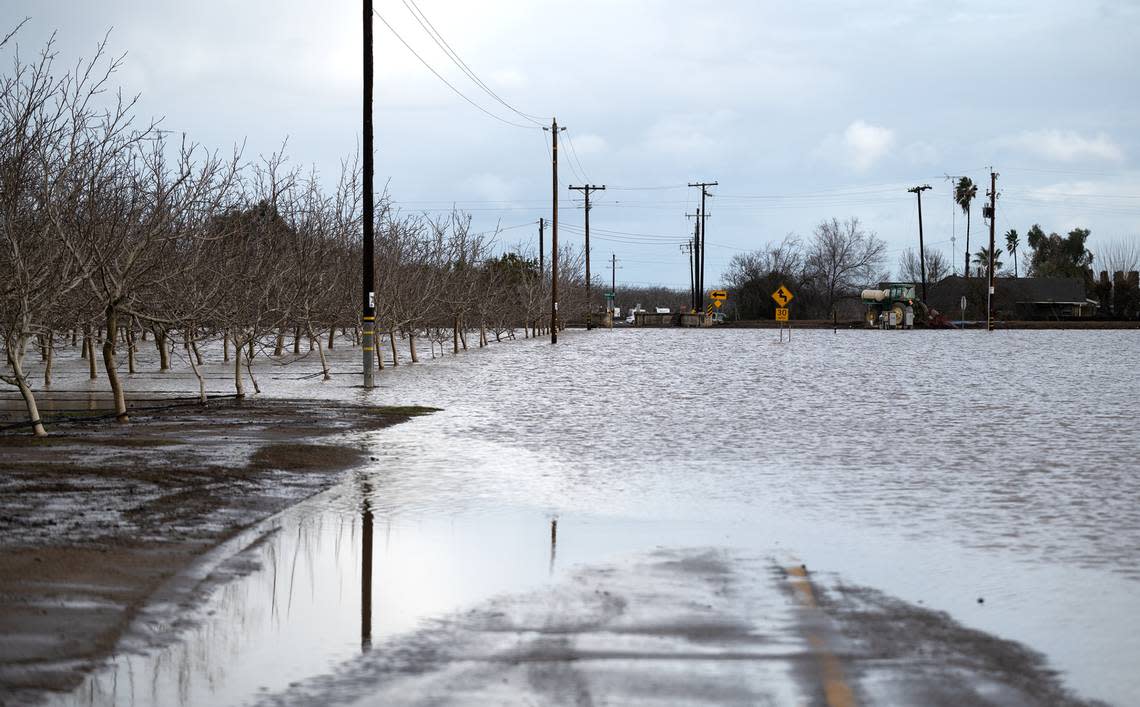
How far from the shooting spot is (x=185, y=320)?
968 inches

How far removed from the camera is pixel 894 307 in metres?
113

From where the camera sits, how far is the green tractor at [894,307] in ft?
365

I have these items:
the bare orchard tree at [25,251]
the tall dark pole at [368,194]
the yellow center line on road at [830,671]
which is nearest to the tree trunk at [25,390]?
the bare orchard tree at [25,251]

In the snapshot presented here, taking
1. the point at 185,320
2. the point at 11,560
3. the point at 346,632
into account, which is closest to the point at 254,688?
the point at 346,632

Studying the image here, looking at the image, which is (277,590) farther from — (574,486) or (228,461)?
(228,461)

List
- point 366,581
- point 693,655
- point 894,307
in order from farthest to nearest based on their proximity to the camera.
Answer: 1. point 894,307
2. point 366,581
3. point 693,655

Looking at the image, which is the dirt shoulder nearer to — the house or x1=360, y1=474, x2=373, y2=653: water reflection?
x1=360, y1=474, x2=373, y2=653: water reflection

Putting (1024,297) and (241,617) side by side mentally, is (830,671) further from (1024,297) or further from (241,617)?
(1024,297)

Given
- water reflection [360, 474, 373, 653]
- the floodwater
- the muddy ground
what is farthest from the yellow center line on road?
water reflection [360, 474, 373, 653]

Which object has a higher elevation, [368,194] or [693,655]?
[368,194]

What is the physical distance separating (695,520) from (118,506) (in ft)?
16.5

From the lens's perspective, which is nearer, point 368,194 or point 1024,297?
point 368,194

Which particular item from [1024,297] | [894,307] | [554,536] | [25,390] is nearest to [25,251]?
[25,390]

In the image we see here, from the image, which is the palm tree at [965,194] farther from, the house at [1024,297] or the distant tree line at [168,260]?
the distant tree line at [168,260]
